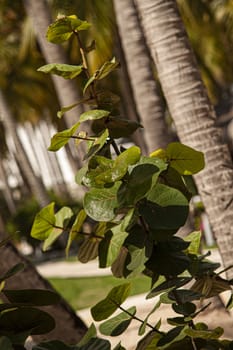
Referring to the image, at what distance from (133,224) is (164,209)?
9 centimetres

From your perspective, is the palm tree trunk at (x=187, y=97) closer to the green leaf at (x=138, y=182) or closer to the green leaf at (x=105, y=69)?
the green leaf at (x=105, y=69)

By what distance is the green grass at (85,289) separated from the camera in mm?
11812

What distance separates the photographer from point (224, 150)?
507 cm

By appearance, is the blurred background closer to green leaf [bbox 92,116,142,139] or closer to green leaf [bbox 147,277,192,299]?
green leaf [bbox 92,116,142,139]

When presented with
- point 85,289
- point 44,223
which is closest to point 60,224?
point 44,223

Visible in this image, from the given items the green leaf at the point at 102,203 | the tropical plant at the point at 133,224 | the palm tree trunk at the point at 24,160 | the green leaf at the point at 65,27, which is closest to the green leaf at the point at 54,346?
the tropical plant at the point at 133,224

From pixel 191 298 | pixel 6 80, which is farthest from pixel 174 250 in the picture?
pixel 6 80

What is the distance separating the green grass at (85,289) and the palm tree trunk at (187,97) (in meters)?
6.30

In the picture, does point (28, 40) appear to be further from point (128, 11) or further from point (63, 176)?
point (63, 176)

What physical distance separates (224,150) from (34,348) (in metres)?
3.87

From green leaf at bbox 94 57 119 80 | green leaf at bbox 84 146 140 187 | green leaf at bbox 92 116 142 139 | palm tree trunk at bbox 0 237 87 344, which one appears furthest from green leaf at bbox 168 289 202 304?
palm tree trunk at bbox 0 237 87 344

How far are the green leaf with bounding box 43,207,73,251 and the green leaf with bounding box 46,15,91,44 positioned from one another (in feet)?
1.23

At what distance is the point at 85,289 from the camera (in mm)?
12836

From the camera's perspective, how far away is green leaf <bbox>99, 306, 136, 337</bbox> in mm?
1412
